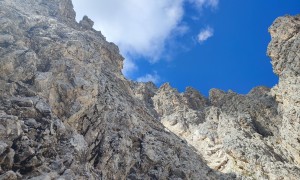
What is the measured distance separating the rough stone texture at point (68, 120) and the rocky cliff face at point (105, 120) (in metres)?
0.11

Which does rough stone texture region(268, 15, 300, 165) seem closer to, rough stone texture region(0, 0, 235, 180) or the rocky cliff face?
the rocky cliff face

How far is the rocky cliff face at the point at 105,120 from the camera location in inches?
1120

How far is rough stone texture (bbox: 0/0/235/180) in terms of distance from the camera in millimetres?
26328

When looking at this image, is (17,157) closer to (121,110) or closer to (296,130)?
(121,110)

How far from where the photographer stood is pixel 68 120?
3566 centimetres

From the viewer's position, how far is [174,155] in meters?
42.7

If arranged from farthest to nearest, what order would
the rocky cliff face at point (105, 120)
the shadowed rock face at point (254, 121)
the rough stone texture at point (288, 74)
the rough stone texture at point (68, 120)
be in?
the rough stone texture at point (288, 74), the shadowed rock face at point (254, 121), the rocky cliff face at point (105, 120), the rough stone texture at point (68, 120)

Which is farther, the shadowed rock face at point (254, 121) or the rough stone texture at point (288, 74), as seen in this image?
the rough stone texture at point (288, 74)

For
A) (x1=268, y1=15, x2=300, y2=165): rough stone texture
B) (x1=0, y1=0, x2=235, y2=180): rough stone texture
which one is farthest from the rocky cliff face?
(x1=268, y1=15, x2=300, y2=165): rough stone texture

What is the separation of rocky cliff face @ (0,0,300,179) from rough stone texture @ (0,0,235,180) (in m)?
0.11

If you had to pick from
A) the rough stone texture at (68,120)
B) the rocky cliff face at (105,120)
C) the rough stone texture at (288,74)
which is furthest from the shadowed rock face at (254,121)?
the rough stone texture at (68,120)

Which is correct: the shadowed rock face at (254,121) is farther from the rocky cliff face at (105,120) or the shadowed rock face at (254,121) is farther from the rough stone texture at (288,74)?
the rocky cliff face at (105,120)

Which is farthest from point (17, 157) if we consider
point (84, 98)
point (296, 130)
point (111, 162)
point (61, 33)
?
point (296, 130)

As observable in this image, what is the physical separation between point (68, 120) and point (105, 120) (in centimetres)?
495
